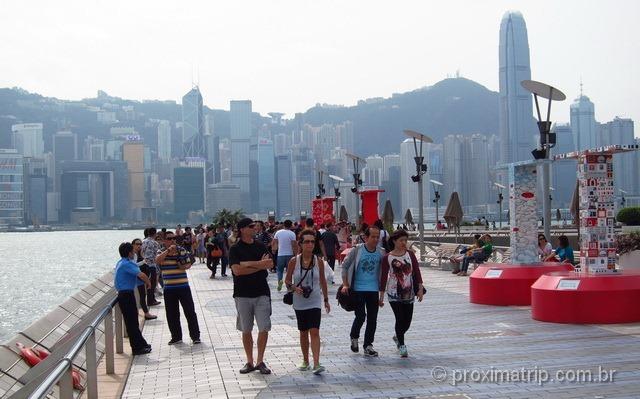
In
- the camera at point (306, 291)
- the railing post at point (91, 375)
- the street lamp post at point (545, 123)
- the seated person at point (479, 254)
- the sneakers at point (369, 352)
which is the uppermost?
the street lamp post at point (545, 123)

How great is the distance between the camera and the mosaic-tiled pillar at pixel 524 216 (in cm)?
1468

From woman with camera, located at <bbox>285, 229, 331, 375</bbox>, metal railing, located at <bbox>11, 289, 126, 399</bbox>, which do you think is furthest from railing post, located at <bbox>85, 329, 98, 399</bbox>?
woman with camera, located at <bbox>285, 229, 331, 375</bbox>

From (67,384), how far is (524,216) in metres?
10.1

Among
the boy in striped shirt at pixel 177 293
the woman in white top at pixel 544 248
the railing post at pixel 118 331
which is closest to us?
the railing post at pixel 118 331

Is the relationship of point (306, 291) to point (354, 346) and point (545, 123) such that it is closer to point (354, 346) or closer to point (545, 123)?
point (354, 346)

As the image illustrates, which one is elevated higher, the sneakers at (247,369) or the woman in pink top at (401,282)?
the woman in pink top at (401,282)

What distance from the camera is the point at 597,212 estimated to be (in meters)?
12.2

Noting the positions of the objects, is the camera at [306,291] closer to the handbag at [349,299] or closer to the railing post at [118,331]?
the handbag at [349,299]

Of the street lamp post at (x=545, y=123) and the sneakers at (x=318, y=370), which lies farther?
the street lamp post at (x=545, y=123)

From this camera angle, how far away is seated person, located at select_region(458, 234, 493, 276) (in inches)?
851

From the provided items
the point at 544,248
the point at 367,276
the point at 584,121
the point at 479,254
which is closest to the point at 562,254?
the point at 544,248

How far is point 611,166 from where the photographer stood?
1227 centimetres

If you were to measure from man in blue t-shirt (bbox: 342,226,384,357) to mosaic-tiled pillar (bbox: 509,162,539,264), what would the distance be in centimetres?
564

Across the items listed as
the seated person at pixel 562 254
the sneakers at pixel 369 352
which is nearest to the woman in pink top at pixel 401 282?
the sneakers at pixel 369 352
